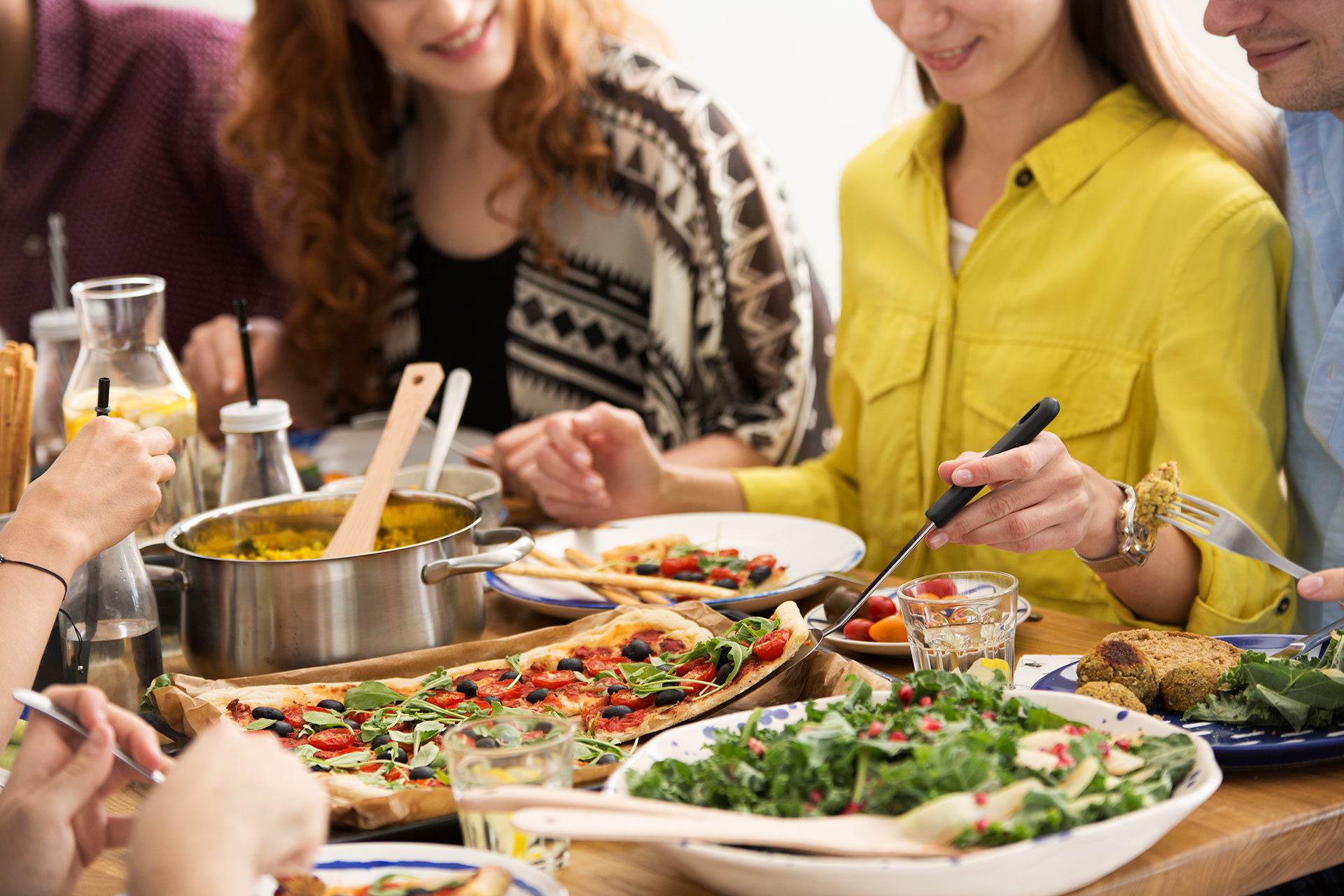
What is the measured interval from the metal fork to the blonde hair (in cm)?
58

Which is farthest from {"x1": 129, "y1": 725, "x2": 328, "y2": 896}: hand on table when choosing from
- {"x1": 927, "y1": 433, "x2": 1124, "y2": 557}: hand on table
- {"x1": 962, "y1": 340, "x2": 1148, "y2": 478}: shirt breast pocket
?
{"x1": 962, "y1": 340, "x2": 1148, "y2": 478}: shirt breast pocket

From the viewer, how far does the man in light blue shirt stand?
1.53 m

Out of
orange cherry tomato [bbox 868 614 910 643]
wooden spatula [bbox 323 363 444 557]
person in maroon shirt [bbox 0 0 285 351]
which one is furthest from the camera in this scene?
person in maroon shirt [bbox 0 0 285 351]

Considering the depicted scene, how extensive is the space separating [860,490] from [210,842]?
1584 mm

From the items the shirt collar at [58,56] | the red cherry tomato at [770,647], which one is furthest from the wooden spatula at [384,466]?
the shirt collar at [58,56]

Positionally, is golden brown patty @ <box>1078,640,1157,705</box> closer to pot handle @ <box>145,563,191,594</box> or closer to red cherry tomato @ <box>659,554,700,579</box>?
red cherry tomato @ <box>659,554,700,579</box>

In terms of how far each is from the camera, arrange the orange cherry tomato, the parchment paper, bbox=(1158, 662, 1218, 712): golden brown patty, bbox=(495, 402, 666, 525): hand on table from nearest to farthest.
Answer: the parchment paper
bbox=(1158, 662, 1218, 712): golden brown patty
the orange cherry tomato
bbox=(495, 402, 666, 525): hand on table

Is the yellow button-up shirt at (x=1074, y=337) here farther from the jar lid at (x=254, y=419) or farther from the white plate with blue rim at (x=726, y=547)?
the jar lid at (x=254, y=419)

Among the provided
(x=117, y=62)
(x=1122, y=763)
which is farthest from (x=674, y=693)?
(x=117, y=62)

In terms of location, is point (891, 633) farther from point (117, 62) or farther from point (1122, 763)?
point (117, 62)

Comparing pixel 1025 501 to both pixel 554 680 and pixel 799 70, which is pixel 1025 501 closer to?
pixel 554 680

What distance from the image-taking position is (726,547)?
1.79m

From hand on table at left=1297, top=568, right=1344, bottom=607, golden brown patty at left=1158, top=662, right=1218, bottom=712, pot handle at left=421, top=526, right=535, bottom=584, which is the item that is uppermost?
hand on table at left=1297, top=568, right=1344, bottom=607

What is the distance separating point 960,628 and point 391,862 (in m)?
0.58
